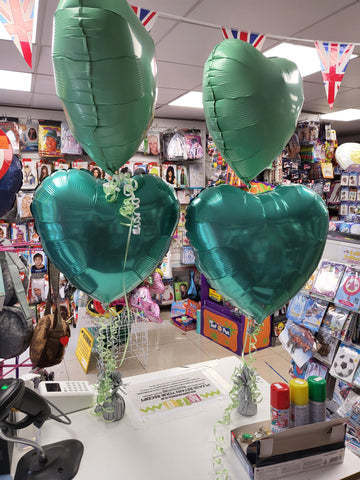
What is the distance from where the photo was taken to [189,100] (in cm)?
420

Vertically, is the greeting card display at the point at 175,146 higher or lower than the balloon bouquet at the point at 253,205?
higher

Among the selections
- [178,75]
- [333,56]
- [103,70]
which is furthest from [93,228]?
[178,75]

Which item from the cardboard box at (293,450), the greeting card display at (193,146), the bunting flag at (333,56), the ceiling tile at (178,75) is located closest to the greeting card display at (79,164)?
the greeting card display at (193,146)

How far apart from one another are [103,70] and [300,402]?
116 cm

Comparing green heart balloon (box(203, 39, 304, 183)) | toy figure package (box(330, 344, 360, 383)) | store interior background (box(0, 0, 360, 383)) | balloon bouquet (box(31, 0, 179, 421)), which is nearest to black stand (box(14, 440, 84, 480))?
balloon bouquet (box(31, 0, 179, 421))

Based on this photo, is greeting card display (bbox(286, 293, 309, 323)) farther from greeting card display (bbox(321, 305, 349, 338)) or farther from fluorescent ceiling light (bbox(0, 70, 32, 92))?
fluorescent ceiling light (bbox(0, 70, 32, 92))

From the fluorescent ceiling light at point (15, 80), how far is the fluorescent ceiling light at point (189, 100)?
5.19ft

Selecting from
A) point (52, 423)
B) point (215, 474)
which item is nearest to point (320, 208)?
point (215, 474)

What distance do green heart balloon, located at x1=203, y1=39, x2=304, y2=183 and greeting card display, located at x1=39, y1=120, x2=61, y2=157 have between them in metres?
3.75

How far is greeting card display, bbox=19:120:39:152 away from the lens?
170 inches

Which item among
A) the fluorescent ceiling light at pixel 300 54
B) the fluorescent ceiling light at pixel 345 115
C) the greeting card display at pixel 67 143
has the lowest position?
the greeting card display at pixel 67 143

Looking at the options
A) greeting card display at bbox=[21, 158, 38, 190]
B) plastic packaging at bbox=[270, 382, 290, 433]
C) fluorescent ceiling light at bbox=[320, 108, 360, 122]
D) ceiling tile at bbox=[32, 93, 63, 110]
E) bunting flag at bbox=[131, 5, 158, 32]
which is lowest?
plastic packaging at bbox=[270, 382, 290, 433]

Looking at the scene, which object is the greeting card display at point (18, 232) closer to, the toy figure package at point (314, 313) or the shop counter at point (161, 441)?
the shop counter at point (161, 441)

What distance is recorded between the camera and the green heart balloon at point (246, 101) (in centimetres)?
98
